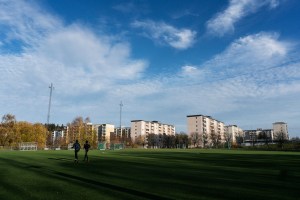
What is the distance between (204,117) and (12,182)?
7045 inches

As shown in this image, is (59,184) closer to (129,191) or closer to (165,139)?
(129,191)

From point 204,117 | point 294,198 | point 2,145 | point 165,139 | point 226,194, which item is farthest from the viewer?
point 204,117

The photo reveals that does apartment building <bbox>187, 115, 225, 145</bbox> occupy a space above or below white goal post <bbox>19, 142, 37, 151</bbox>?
above

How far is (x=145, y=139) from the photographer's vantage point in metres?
175

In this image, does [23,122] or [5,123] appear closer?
[5,123]

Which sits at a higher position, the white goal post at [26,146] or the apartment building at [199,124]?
the apartment building at [199,124]

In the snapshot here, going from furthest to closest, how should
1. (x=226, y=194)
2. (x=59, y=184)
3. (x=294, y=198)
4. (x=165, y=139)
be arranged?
(x=165, y=139) < (x=59, y=184) < (x=226, y=194) < (x=294, y=198)

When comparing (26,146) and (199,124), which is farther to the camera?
(199,124)

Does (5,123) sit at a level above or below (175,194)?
above

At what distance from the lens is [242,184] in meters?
12.7

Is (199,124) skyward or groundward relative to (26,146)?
skyward

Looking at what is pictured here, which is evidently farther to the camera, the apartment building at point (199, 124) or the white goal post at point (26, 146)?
the apartment building at point (199, 124)

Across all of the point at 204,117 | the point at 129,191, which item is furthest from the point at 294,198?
the point at 204,117

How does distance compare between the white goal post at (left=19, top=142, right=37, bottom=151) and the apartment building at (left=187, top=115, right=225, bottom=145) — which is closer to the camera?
the white goal post at (left=19, top=142, right=37, bottom=151)
